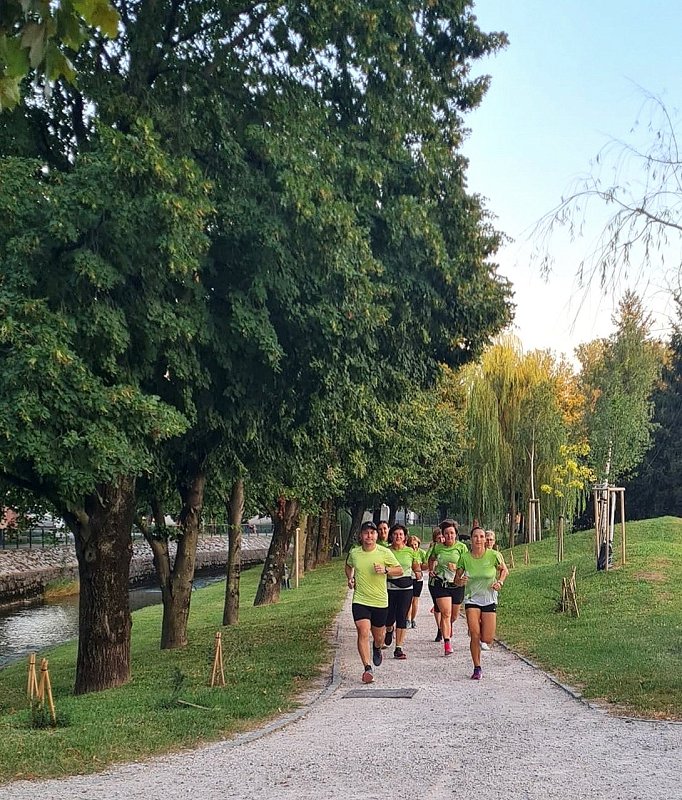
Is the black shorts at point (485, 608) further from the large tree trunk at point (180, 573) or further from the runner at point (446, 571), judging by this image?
the large tree trunk at point (180, 573)

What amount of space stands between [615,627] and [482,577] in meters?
5.43

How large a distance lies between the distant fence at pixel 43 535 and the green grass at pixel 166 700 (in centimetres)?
269

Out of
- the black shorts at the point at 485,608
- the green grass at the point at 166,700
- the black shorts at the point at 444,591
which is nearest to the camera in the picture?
the green grass at the point at 166,700

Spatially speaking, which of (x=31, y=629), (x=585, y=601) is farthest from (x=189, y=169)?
(x=31, y=629)

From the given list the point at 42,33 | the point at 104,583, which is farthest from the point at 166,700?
the point at 42,33

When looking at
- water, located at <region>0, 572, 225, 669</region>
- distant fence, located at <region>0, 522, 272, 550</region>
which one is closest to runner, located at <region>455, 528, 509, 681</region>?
distant fence, located at <region>0, 522, 272, 550</region>

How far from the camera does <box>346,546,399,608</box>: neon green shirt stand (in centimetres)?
1133

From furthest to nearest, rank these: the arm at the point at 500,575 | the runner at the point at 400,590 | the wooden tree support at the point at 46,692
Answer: the runner at the point at 400,590 < the arm at the point at 500,575 < the wooden tree support at the point at 46,692

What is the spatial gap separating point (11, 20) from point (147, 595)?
42.2m

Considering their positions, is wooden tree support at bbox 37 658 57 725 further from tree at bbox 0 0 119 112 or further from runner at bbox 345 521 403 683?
tree at bbox 0 0 119 112

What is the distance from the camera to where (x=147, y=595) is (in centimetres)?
4409

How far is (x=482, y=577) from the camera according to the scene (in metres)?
11.4

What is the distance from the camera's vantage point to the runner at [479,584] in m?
11.3

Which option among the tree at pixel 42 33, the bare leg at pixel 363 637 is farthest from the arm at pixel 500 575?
the tree at pixel 42 33
